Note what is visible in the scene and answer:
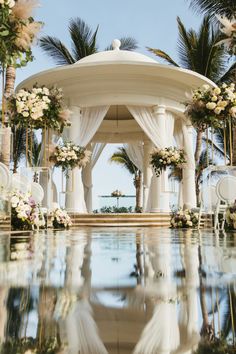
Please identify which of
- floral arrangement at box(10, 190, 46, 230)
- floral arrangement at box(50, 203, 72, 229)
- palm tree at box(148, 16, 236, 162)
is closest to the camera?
floral arrangement at box(10, 190, 46, 230)

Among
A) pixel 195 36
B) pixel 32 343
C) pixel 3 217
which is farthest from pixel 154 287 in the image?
pixel 195 36

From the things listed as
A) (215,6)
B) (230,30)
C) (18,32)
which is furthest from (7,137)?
(215,6)

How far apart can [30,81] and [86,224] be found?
5.62 metres

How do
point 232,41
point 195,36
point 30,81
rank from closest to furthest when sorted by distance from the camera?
point 232,41
point 30,81
point 195,36

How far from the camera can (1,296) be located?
2.75 feet

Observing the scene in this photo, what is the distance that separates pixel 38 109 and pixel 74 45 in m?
13.3

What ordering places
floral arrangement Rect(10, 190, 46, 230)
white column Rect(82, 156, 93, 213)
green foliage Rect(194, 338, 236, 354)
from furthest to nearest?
white column Rect(82, 156, 93, 213) → floral arrangement Rect(10, 190, 46, 230) → green foliage Rect(194, 338, 236, 354)

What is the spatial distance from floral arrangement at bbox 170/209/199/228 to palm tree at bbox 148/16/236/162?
8783mm

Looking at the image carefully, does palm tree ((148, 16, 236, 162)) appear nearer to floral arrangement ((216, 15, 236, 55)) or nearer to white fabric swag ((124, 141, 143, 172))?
white fabric swag ((124, 141, 143, 172))

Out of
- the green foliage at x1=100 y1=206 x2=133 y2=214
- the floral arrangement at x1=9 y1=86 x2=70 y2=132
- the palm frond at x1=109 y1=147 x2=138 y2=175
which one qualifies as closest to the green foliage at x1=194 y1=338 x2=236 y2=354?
the floral arrangement at x1=9 y1=86 x2=70 y2=132

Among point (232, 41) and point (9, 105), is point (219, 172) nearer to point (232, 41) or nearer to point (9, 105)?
point (232, 41)

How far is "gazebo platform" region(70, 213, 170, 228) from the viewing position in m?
12.5

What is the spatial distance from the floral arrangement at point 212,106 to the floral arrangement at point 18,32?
5.60 m

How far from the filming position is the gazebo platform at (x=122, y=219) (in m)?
12.5
